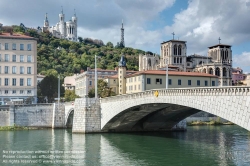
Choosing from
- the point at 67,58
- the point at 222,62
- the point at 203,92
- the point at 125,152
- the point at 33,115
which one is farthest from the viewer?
the point at 67,58

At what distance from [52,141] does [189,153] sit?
15742 millimetres

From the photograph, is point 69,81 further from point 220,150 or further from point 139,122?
point 220,150

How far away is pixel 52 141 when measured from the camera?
37.5 m

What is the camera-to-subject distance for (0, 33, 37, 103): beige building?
199 ft

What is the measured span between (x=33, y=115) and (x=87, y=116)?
15.4 m

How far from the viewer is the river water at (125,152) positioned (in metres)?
25.7

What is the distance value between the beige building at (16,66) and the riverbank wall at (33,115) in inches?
286

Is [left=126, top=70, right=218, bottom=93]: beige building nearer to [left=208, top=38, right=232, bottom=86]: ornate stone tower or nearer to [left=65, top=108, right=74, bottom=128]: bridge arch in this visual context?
[left=65, top=108, right=74, bottom=128]: bridge arch

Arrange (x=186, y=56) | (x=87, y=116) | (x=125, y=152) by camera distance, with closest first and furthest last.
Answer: (x=125, y=152)
(x=87, y=116)
(x=186, y=56)

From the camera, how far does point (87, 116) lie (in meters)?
43.8

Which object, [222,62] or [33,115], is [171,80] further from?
[222,62]

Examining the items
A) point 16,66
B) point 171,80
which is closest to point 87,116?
point 171,80

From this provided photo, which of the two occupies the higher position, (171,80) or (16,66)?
(16,66)

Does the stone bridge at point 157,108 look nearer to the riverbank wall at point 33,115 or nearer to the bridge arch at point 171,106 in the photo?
the bridge arch at point 171,106
